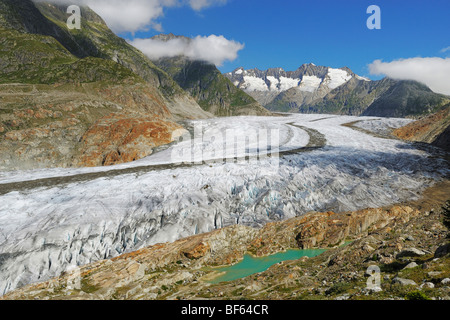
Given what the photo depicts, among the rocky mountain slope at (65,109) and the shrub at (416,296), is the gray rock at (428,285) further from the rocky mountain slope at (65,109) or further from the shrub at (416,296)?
the rocky mountain slope at (65,109)

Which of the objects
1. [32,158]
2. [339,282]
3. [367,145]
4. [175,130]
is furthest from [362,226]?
[32,158]

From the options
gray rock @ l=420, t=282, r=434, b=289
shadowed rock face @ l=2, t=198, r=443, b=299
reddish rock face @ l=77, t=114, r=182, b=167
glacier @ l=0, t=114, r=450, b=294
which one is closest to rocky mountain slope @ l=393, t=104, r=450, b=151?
glacier @ l=0, t=114, r=450, b=294

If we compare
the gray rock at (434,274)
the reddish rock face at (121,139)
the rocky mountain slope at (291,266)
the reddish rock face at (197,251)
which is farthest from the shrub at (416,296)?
the reddish rock face at (121,139)

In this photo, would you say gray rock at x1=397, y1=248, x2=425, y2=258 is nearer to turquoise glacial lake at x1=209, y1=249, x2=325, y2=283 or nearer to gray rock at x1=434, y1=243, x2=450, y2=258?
gray rock at x1=434, y1=243, x2=450, y2=258

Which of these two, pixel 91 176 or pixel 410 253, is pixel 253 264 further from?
pixel 91 176

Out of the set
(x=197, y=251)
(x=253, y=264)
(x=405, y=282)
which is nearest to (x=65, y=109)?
(x=197, y=251)

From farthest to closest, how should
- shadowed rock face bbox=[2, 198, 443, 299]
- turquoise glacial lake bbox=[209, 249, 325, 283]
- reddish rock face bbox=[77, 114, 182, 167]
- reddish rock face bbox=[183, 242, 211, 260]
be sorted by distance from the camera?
reddish rock face bbox=[77, 114, 182, 167] < reddish rock face bbox=[183, 242, 211, 260] < turquoise glacial lake bbox=[209, 249, 325, 283] < shadowed rock face bbox=[2, 198, 443, 299]
